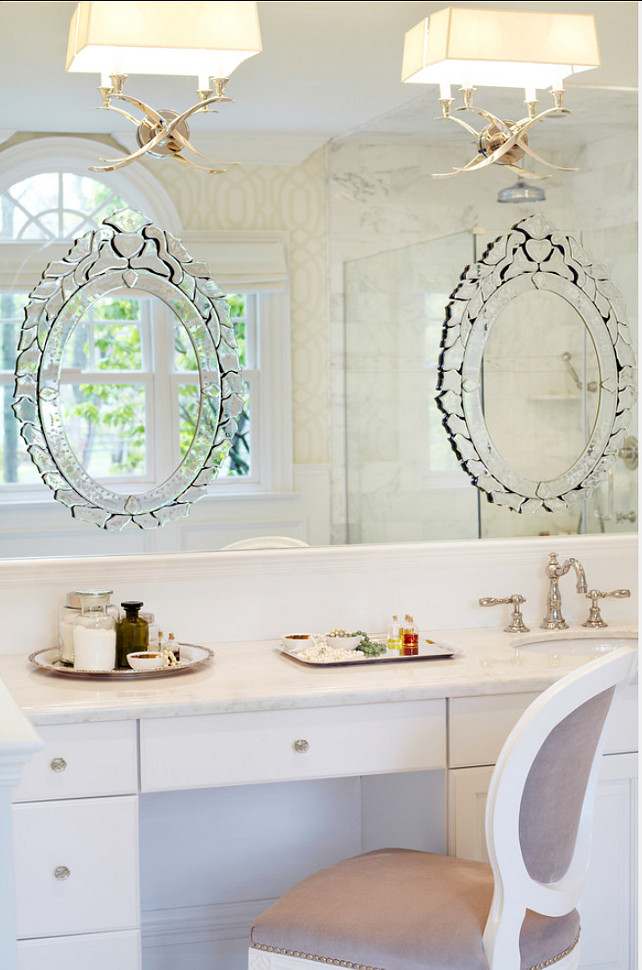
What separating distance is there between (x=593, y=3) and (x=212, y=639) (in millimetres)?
1845

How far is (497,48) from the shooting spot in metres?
2.34

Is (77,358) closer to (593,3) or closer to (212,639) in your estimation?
(212,639)

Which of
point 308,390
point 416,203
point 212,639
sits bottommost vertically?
point 212,639

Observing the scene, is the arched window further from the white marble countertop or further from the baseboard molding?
the baseboard molding

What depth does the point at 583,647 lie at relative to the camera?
8.13ft

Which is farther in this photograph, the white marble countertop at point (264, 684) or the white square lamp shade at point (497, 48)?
the white square lamp shade at point (497, 48)

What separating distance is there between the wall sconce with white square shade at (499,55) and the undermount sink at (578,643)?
1.08 m

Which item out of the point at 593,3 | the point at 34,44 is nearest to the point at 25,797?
the point at 34,44

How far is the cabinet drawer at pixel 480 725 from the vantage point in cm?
203

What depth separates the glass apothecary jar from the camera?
2049mm

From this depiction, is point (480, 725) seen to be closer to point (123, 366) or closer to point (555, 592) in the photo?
point (555, 592)

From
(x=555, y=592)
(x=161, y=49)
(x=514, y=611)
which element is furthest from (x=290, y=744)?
(x=161, y=49)

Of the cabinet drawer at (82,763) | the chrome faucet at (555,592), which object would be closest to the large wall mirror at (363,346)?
the chrome faucet at (555,592)

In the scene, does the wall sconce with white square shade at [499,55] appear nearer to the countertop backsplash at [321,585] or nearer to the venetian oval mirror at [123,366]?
the venetian oval mirror at [123,366]
